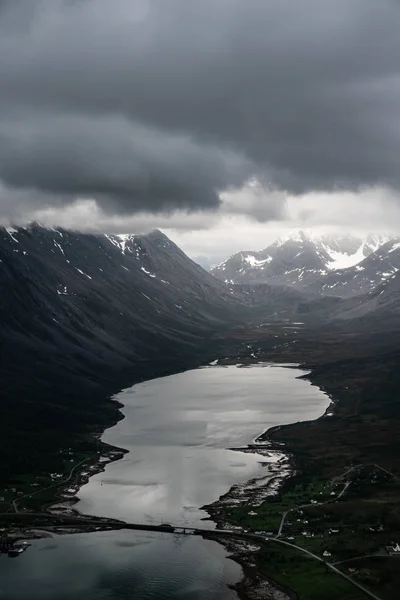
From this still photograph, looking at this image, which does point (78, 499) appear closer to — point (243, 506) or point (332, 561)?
point (243, 506)

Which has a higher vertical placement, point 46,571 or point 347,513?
point 347,513

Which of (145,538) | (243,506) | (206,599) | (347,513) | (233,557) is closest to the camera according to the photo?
(206,599)

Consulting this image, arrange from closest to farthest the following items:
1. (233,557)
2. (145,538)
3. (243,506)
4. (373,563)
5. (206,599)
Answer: (206,599) < (373,563) < (233,557) < (145,538) < (243,506)

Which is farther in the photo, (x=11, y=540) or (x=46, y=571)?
(x=11, y=540)

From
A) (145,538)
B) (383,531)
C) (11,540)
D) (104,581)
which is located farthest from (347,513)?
(11,540)

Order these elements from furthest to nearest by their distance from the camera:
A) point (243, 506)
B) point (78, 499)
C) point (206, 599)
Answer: point (78, 499) → point (243, 506) → point (206, 599)

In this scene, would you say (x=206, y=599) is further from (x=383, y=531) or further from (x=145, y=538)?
(x=383, y=531)

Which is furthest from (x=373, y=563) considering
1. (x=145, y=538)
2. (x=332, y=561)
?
(x=145, y=538)

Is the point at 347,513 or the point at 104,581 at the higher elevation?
the point at 347,513

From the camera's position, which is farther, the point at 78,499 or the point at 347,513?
the point at 78,499
